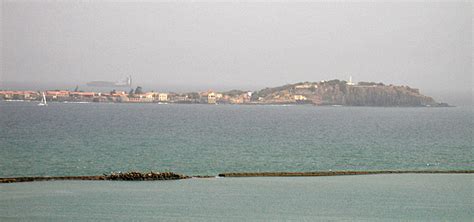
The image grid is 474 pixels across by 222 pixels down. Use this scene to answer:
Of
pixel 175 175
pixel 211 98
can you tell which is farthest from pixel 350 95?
pixel 175 175

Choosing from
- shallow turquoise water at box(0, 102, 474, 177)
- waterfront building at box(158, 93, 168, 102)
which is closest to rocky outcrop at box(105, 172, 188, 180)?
shallow turquoise water at box(0, 102, 474, 177)

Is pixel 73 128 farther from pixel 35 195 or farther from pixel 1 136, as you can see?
pixel 35 195

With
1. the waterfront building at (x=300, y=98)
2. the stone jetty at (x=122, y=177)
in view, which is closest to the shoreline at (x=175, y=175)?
the stone jetty at (x=122, y=177)

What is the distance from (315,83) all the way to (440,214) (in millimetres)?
96373

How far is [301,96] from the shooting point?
113m

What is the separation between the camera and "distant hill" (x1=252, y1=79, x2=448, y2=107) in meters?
111

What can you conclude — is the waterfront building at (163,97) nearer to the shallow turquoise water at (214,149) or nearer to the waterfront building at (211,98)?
the waterfront building at (211,98)

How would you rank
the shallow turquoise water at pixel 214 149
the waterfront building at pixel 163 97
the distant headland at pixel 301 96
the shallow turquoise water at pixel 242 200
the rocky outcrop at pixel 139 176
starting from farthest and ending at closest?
the waterfront building at pixel 163 97 < the distant headland at pixel 301 96 < the shallow turquoise water at pixel 214 149 < the rocky outcrop at pixel 139 176 < the shallow turquoise water at pixel 242 200

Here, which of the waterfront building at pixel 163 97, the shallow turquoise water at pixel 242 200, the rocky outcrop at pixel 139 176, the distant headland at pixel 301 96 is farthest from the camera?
the waterfront building at pixel 163 97

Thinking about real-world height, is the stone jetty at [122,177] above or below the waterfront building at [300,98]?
below

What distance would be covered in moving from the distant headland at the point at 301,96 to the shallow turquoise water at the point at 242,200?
86.9 meters

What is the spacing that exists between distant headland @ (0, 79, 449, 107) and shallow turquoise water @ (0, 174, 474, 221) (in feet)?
285

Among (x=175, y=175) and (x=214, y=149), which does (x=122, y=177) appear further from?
(x=214, y=149)

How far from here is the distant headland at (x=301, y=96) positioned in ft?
362
